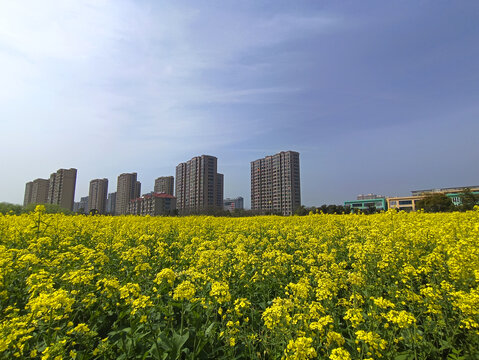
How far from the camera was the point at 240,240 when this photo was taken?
5.38 meters

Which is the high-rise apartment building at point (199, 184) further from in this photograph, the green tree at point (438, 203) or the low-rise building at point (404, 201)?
the low-rise building at point (404, 201)

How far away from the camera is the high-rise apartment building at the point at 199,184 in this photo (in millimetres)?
101875

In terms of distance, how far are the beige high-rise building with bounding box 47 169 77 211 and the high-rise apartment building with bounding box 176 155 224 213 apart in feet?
136

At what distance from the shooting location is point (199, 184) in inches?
4031

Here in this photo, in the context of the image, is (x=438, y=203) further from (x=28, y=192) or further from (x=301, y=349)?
(x=28, y=192)

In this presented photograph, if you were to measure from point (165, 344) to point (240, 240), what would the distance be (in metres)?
3.38

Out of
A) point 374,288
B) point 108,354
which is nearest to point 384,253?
point 374,288

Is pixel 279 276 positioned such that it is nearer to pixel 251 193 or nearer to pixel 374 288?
pixel 374 288

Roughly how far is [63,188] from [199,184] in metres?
51.9

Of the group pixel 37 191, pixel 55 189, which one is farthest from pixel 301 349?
pixel 37 191

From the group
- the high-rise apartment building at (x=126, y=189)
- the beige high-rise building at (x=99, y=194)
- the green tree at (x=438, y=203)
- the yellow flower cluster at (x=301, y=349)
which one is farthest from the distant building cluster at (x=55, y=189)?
the green tree at (x=438, y=203)

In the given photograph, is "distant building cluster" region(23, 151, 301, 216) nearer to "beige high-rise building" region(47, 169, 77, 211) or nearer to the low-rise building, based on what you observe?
"beige high-rise building" region(47, 169, 77, 211)

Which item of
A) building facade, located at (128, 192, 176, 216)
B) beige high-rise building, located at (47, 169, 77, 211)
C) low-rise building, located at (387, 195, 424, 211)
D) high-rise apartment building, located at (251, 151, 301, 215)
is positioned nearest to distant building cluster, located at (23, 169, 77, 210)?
beige high-rise building, located at (47, 169, 77, 211)

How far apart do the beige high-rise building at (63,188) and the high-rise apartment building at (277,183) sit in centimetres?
7445
